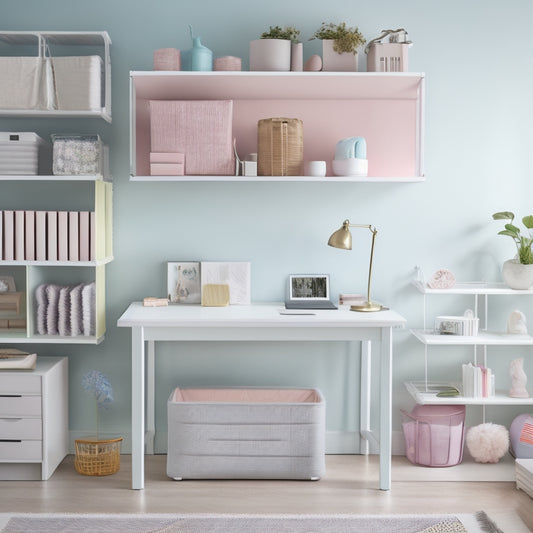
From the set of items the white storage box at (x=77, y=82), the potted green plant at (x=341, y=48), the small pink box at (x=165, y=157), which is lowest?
the small pink box at (x=165, y=157)

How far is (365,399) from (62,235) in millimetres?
1689

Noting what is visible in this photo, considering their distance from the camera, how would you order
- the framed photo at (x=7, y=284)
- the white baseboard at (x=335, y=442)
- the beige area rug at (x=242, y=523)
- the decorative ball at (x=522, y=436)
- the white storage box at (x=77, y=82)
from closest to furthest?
the beige area rug at (x=242, y=523), the white storage box at (x=77, y=82), the decorative ball at (x=522, y=436), the framed photo at (x=7, y=284), the white baseboard at (x=335, y=442)

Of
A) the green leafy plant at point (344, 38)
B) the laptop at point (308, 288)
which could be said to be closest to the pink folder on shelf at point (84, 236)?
the laptop at point (308, 288)

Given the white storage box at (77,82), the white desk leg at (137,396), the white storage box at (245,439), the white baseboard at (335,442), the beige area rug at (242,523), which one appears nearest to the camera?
the beige area rug at (242,523)

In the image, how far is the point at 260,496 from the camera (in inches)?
118

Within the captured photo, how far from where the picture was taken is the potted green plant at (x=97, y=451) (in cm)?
326

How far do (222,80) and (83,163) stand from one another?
0.74 m

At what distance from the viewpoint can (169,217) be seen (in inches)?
141

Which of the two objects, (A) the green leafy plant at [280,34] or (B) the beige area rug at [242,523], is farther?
(A) the green leafy plant at [280,34]

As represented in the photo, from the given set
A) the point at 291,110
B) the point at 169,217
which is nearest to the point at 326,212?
the point at 291,110

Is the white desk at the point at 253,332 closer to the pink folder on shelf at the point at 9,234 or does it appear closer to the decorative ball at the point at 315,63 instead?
the pink folder on shelf at the point at 9,234

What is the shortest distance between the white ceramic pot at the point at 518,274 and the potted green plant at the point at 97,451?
6.50 ft

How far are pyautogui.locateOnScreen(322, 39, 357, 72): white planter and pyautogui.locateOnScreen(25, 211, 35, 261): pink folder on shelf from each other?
1530mm

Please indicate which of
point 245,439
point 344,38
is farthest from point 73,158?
point 245,439
